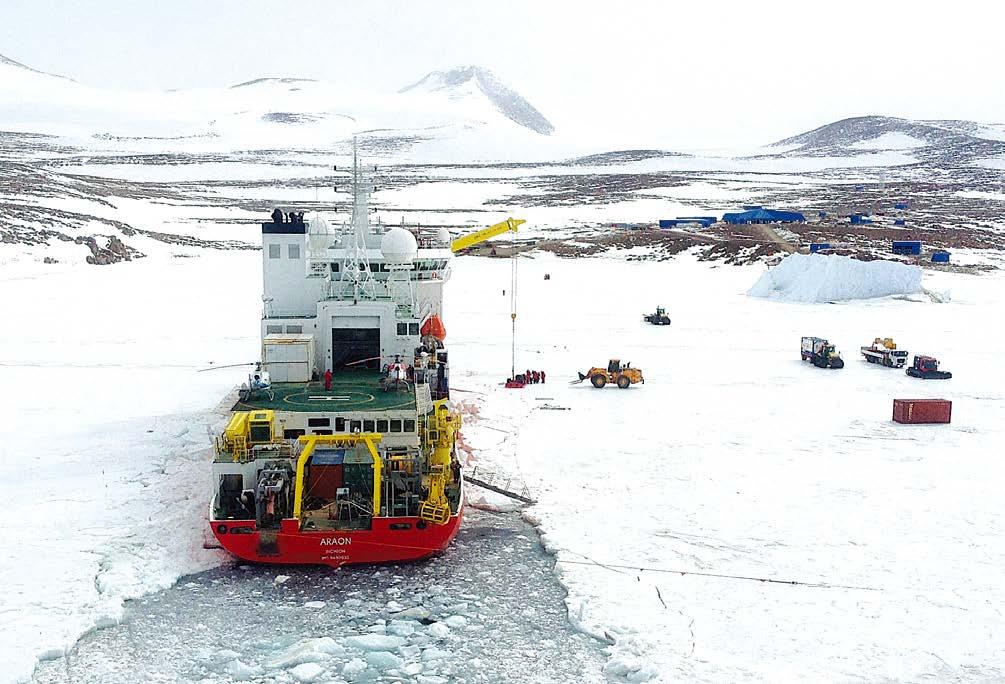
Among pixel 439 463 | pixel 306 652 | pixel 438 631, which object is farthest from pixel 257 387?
pixel 438 631

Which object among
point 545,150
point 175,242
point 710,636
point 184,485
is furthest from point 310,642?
point 545,150

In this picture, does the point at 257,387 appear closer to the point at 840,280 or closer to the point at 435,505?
the point at 435,505

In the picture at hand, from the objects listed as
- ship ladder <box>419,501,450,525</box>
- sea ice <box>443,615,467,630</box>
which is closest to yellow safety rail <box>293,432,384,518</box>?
ship ladder <box>419,501,450,525</box>

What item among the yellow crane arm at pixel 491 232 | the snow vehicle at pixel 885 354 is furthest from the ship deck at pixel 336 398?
the yellow crane arm at pixel 491 232

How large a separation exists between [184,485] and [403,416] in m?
4.81

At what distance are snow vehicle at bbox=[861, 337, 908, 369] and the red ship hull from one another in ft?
64.7

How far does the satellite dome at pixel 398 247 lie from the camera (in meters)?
21.9

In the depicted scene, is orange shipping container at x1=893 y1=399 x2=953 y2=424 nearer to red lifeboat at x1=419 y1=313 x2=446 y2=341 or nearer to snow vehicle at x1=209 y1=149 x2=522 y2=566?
snow vehicle at x1=209 y1=149 x2=522 y2=566

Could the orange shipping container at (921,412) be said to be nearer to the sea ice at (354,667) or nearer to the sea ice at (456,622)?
the sea ice at (456,622)

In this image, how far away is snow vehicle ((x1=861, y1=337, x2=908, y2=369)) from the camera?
28.3 m

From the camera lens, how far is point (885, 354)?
28547 mm

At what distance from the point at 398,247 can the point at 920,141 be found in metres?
186

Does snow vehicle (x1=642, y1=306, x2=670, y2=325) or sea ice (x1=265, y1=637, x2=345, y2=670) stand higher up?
snow vehicle (x1=642, y1=306, x2=670, y2=325)

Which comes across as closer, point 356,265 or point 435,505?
point 435,505
